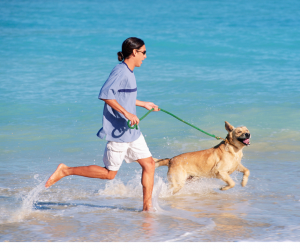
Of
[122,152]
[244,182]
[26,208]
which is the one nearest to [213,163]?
[244,182]

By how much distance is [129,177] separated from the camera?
7.18 m

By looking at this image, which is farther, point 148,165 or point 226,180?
point 226,180

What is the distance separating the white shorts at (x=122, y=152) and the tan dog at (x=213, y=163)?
1.30 m

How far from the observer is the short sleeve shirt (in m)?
4.95

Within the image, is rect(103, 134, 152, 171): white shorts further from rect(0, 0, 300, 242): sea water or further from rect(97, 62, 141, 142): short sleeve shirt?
rect(0, 0, 300, 242): sea water

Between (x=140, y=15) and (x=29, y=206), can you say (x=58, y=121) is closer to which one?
(x=29, y=206)

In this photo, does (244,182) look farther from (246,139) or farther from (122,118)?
(122,118)

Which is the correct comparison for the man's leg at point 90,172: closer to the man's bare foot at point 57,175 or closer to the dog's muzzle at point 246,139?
the man's bare foot at point 57,175

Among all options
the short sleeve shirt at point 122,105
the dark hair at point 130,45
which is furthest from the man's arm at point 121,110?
the dark hair at point 130,45

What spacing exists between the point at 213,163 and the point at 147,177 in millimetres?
1494

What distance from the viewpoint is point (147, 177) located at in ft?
17.5

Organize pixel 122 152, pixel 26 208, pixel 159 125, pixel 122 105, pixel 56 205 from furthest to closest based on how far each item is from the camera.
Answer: pixel 159 125
pixel 56 205
pixel 26 208
pixel 122 152
pixel 122 105

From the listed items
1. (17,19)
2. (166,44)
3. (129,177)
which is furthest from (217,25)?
(129,177)

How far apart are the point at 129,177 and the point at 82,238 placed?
9.17 feet
